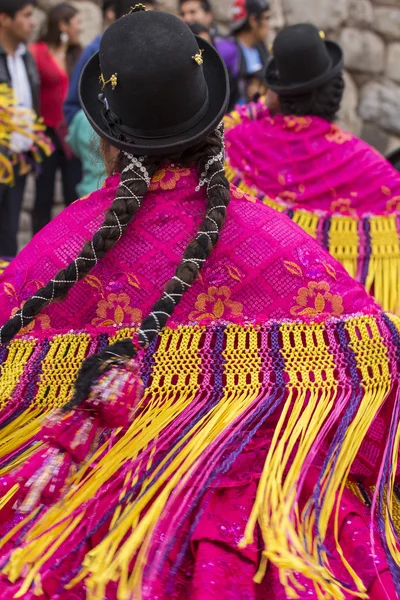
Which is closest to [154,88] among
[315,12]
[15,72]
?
[15,72]

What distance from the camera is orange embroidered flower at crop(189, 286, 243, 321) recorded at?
2.08m

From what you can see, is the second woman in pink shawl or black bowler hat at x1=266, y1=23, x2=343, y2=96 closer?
the second woman in pink shawl

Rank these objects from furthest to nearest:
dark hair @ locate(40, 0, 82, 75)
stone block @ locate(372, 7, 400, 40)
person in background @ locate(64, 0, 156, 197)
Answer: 1. stone block @ locate(372, 7, 400, 40)
2. dark hair @ locate(40, 0, 82, 75)
3. person in background @ locate(64, 0, 156, 197)

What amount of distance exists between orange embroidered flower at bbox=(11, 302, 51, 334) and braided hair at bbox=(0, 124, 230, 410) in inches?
2.5

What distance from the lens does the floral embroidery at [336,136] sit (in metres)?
3.85

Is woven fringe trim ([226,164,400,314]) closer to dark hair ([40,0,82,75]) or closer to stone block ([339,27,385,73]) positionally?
dark hair ([40,0,82,75])

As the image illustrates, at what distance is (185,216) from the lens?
6.95 feet

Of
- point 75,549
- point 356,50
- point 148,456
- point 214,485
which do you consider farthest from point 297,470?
point 356,50

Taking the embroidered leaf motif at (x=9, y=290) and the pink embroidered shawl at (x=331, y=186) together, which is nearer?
the embroidered leaf motif at (x=9, y=290)

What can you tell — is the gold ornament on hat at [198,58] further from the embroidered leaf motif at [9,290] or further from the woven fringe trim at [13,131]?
the woven fringe trim at [13,131]

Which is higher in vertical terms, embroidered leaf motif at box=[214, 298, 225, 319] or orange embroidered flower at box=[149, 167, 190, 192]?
orange embroidered flower at box=[149, 167, 190, 192]

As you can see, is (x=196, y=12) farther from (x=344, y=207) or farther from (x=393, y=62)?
(x=393, y=62)

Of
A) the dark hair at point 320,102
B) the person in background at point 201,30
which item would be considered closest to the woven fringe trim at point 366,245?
the dark hair at point 320,102

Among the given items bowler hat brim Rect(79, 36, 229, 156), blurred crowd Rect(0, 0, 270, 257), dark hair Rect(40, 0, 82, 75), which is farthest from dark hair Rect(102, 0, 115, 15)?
bowler hat brim Rect(79, 36, 229, 156)
